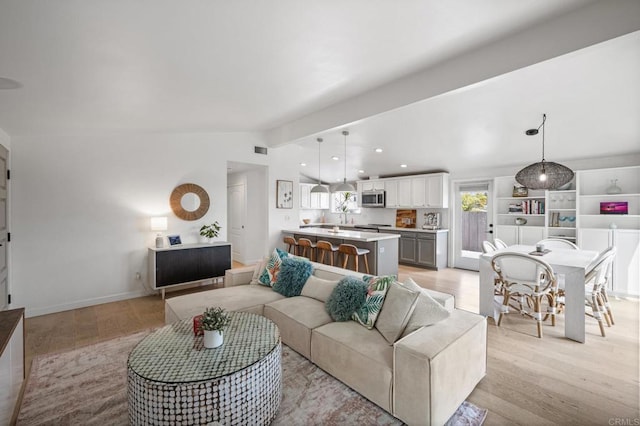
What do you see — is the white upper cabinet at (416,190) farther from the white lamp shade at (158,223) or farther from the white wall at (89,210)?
the white lamp shade at (158,223)

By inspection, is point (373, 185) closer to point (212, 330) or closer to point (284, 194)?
point (284, 194)

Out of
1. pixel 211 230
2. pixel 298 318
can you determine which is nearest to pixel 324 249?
pixel 211 230

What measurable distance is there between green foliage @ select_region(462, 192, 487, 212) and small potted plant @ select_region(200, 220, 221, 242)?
5.42 metres

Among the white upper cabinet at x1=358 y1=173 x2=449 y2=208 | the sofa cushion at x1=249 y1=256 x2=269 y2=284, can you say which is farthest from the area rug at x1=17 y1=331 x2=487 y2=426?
the white upper cabinet at x1=358 y1=173 x2=449 y2=208

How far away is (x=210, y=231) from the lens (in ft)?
16.5

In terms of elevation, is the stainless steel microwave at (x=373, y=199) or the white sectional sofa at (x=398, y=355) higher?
the stainless steel microwave at (x=373, y=199)

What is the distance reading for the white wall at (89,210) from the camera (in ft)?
12.1

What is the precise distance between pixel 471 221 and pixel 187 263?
594cm

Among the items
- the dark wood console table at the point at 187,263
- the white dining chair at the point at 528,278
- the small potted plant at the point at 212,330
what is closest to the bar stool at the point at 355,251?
the white dining chair at the point at 528,278

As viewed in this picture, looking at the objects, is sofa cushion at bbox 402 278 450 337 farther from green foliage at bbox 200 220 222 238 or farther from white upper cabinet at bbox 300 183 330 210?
white upper cabinet at bbox 300 183 330 210

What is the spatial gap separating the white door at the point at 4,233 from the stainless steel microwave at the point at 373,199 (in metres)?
6.86

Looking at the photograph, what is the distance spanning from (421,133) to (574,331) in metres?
3.43

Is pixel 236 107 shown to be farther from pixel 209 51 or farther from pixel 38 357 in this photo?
pixel 38 357

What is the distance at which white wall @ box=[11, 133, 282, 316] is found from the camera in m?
3.69
